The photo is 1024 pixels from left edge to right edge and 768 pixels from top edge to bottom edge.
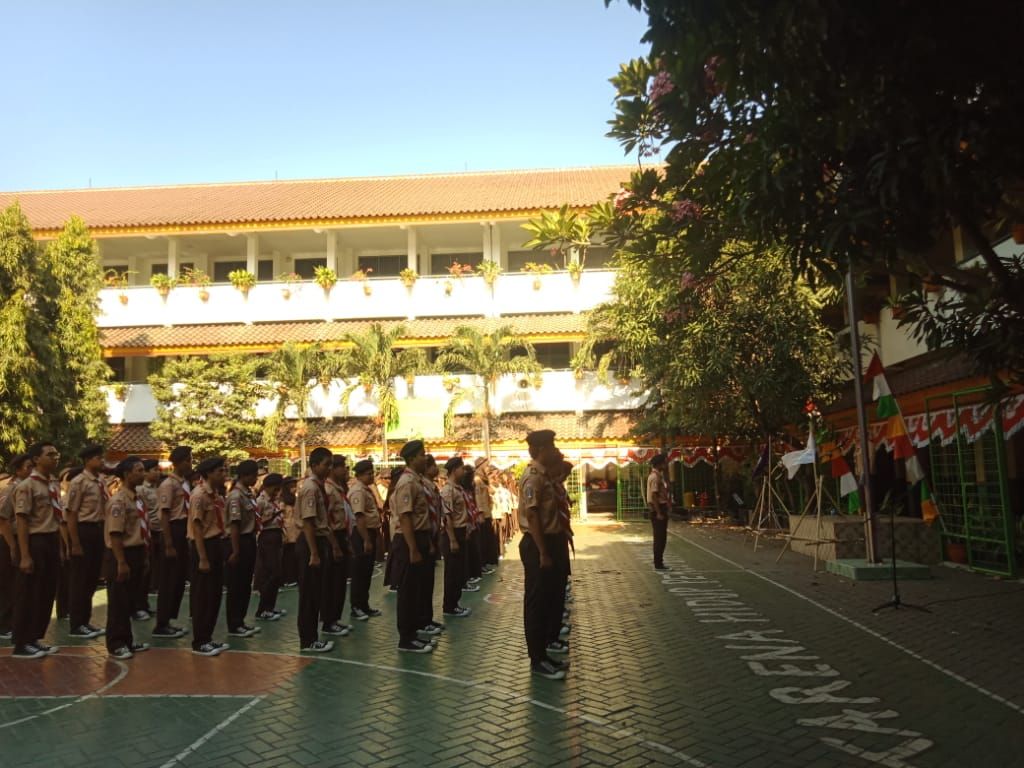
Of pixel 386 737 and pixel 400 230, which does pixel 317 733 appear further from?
pixel 400 230

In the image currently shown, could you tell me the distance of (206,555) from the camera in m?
7.59

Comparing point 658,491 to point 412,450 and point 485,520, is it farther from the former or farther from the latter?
point 412,450

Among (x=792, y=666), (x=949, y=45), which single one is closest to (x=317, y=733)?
(x=792, y=666)

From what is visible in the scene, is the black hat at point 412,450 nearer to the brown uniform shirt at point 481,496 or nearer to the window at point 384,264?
the brown uniform shirt at point 481,496

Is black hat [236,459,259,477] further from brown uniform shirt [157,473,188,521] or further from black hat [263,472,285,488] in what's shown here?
black hat [263,472,285,488]

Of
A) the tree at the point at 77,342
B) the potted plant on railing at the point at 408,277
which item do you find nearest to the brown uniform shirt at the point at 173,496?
the tree at the point at 77,342

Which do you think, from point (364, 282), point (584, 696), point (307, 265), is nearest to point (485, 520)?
point (584, 696)

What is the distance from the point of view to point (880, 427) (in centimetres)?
1677

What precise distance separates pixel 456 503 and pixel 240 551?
3056mm

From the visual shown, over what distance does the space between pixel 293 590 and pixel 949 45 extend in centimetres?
1058

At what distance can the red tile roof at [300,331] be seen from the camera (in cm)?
2505

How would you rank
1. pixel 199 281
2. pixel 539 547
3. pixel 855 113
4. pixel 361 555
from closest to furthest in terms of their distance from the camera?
pixel 855 113
pixel 539 547
pixel 361 555
pixel 199 281

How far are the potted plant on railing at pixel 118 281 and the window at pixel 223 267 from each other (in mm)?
2870

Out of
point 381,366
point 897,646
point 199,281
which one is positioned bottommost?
point 897,646
